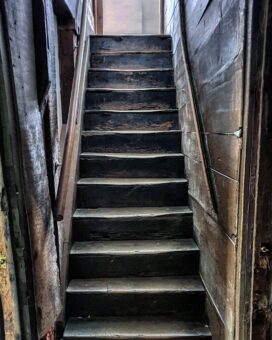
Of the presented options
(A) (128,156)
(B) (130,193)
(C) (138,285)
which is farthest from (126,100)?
(C) (138,285)

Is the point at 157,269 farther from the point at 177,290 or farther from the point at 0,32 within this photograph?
the point at 0,32

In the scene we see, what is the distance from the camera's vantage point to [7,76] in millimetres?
924

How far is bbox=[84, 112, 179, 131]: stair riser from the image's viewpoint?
2.89 meters

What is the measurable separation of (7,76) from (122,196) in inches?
62.7

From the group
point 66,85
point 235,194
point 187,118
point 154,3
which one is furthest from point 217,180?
point 154,3

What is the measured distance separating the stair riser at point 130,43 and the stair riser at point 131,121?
98cm

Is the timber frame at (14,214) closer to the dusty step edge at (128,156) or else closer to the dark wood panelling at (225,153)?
the dark wood panelling at (225,153)

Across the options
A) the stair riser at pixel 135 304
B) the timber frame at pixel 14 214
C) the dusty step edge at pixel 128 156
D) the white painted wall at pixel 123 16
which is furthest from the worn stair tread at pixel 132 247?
the white painted wall at pixel 123 16

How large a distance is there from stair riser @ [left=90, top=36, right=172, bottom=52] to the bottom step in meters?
2.71

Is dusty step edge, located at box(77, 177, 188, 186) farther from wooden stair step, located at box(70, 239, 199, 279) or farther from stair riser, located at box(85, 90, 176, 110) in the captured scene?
stair riser, located at box(85, 90, 176, 110)

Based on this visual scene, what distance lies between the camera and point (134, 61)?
131 inches

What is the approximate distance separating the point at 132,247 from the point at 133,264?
113mm

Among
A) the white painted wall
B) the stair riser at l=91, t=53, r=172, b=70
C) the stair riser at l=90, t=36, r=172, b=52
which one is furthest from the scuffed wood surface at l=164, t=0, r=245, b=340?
the white painted wall

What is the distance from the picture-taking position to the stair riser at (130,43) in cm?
344
